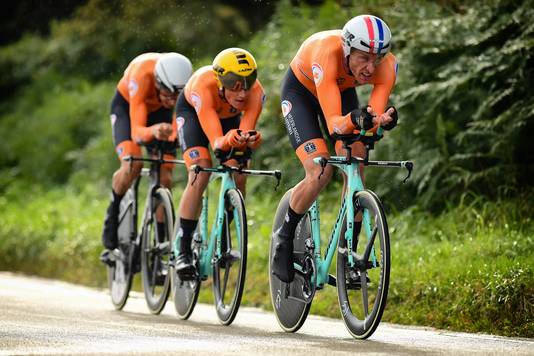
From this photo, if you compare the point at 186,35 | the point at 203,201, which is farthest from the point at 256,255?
the point at 186,35

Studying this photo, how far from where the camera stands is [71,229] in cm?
1764

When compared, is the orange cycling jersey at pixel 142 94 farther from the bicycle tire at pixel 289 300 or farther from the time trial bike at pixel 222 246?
the bicycle tire at pixel 289 300

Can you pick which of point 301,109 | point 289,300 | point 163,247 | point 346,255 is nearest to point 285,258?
point 289,300

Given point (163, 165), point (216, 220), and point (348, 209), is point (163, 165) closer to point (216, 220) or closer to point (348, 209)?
point (216, 220)

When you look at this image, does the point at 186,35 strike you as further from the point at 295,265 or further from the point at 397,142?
the point at 295,265

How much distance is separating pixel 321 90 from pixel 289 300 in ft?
5.87

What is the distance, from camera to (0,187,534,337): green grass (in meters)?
8.98

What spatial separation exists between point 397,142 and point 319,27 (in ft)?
10.7

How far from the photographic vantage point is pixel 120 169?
11992 mm

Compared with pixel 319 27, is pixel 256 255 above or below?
below

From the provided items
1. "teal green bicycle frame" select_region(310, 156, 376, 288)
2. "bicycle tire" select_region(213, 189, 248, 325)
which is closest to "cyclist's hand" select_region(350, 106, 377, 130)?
"teal green bicycle frame" select_region(310, 156, 376, 288)

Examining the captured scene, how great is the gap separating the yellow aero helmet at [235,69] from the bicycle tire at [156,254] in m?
1.84

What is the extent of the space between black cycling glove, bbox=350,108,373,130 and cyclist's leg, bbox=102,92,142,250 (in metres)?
4.30

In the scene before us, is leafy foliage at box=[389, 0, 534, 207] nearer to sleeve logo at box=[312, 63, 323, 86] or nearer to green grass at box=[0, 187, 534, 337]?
green grass at box=[0, 187, 534, 337]
